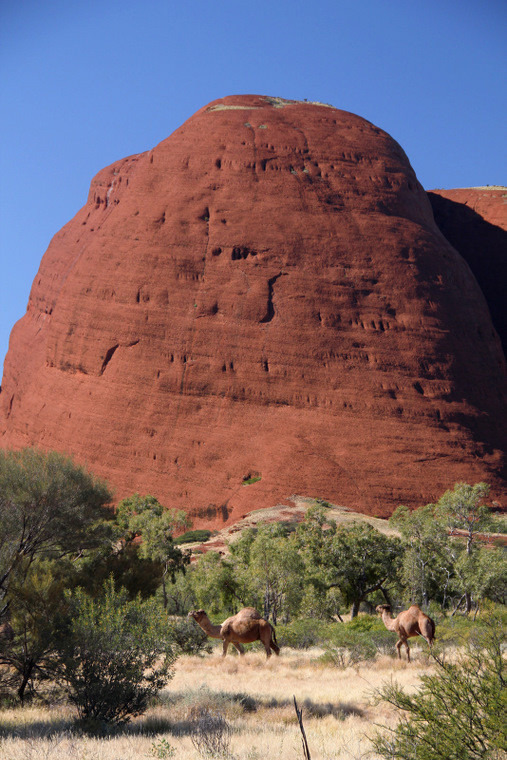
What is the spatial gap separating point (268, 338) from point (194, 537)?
58.6ft

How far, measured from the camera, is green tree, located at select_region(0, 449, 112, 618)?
40.2 ft

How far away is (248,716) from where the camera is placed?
9.56 metres

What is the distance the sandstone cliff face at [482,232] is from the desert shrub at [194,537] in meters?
41.8

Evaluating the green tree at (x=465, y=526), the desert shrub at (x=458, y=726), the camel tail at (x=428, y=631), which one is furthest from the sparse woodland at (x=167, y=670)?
the green tree at (x=465, y=526)

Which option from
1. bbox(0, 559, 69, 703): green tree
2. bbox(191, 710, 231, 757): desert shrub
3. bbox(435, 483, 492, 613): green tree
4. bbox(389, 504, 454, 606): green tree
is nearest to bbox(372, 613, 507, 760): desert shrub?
bbox(191, 710, 231, 757): desert shrub

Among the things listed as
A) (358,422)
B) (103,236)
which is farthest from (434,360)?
(103,236)

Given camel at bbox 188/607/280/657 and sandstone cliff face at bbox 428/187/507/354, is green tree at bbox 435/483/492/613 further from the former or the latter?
sandstone cliff face at bbox 428/187/507/354

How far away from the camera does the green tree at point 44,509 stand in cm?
1224

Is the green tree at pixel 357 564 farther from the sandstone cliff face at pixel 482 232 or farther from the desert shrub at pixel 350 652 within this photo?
the sandstone cliff face at pixel 482 232

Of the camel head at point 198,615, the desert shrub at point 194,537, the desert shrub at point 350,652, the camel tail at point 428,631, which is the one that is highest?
the camel tail at point 428,631

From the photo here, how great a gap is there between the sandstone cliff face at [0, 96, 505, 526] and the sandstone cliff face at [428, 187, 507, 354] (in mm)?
12350

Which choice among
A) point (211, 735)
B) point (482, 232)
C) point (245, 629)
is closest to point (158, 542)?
point (245, 629)

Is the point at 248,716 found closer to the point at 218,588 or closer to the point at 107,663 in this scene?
the point at 107,663

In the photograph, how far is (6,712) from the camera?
10.1m
